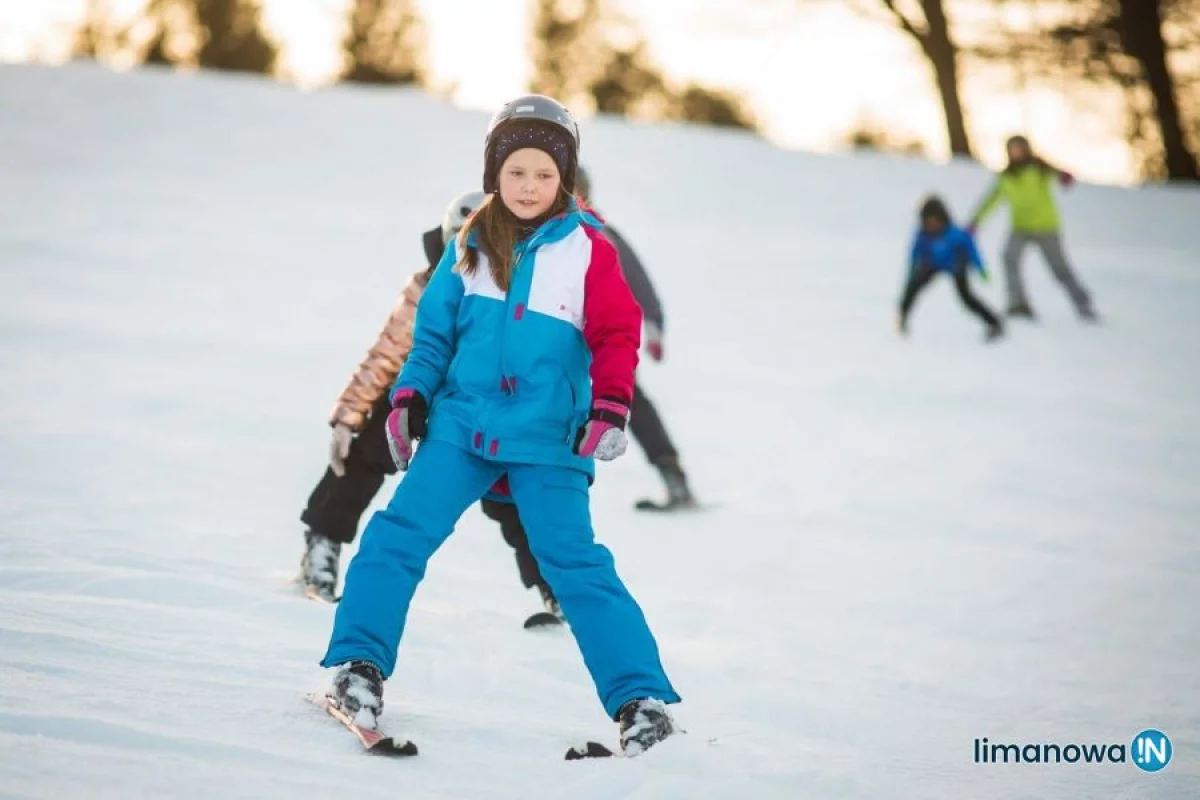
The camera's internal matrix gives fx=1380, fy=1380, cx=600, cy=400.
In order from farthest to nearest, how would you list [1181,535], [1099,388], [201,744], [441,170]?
[441,170], [1099,388], [1181,535], [201,744]

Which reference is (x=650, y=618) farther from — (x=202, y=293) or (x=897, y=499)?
(x=202, y=293)

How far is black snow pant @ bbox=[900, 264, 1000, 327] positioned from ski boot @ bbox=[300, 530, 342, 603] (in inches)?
306

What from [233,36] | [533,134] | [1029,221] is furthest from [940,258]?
[233,36]

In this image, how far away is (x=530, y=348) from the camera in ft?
10.7

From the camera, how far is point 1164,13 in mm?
23812

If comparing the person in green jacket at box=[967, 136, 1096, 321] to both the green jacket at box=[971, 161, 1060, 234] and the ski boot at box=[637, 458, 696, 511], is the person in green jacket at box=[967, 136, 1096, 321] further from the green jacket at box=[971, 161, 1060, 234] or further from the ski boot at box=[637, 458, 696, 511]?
the ski boot at box=[637, 458, 696, 511]

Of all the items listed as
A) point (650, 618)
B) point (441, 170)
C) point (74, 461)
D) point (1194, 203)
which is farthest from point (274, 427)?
point (1194, 203)

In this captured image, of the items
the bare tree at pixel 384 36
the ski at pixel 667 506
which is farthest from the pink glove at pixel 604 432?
the bare tree at pixel 384 36

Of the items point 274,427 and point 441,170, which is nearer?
point 274,427

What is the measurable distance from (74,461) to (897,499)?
13.3 ft

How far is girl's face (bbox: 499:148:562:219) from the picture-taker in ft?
11.1

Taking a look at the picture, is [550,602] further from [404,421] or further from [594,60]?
[594,60]

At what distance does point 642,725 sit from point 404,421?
907 mm

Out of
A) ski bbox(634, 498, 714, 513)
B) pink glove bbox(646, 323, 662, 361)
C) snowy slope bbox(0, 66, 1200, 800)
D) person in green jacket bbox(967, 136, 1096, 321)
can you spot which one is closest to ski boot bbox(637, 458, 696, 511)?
ski bbox(634, 498, 714, 513)
